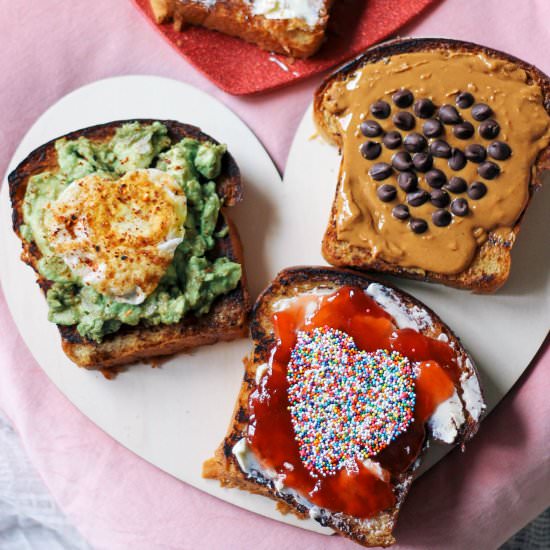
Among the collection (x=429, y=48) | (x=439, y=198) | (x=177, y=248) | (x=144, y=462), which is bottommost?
(x=144, y=462)

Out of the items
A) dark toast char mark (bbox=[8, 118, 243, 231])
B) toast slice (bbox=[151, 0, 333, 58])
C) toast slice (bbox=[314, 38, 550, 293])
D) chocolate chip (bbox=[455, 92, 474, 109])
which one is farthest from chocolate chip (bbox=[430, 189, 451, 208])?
toast slice (bbox=[151, 0, 333, 58])

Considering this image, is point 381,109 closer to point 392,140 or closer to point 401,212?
point 392,140

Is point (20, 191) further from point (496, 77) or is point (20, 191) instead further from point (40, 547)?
point (496, 77)

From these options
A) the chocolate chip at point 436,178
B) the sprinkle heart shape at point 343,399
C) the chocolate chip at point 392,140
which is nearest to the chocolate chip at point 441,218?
the chocolate chip at point 436,178

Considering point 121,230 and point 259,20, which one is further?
point 259,20

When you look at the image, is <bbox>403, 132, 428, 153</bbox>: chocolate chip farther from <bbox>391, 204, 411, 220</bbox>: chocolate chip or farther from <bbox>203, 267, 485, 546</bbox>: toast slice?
<bbox>203, 267, 485, 546</bbox>: toast slice

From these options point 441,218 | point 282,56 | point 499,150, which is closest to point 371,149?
point 441,218

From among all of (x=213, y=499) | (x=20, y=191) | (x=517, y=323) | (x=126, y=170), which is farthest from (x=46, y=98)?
(x=517, y=323)
